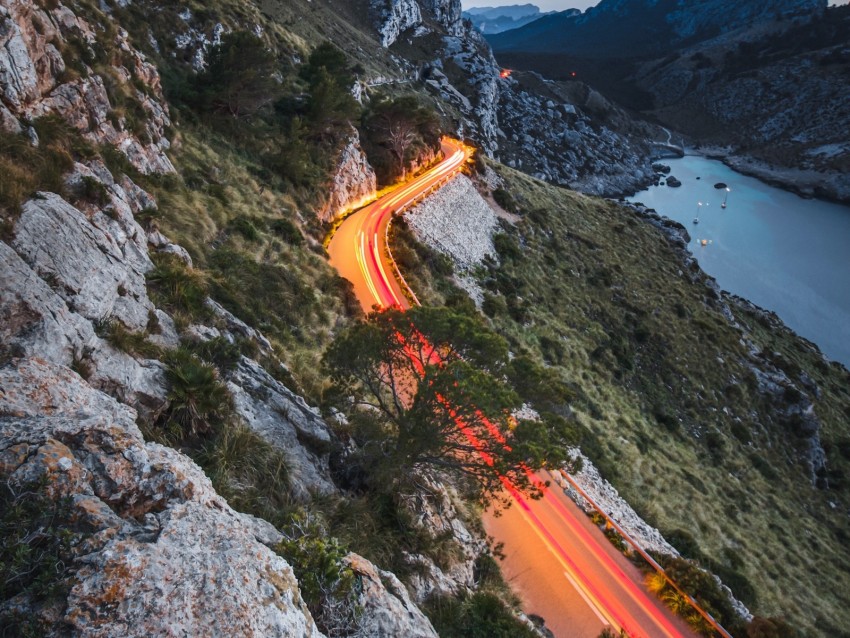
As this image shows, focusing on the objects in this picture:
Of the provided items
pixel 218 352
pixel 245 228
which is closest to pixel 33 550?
pixel 218 352

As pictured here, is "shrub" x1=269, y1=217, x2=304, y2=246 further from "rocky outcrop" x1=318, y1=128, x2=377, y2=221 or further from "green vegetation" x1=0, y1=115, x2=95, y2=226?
"green vegetation" x1=0, y1=115, x2=95, y2=226

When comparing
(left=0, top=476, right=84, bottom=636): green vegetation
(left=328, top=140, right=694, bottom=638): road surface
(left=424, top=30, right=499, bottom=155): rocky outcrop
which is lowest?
(left=328, top=140, right=694, bottom=638): road surface

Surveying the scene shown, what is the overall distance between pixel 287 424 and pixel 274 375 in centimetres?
223

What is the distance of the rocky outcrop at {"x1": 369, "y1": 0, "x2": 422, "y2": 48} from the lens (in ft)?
348

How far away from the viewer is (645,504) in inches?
865

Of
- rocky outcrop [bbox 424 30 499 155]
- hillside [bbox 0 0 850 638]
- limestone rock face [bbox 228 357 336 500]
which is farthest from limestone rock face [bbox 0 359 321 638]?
rocky outcrop [bbox 424 30 499 155]

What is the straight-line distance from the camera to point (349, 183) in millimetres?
36875

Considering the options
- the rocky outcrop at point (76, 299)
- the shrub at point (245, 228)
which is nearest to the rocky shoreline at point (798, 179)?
the shrub at point (245, 228)

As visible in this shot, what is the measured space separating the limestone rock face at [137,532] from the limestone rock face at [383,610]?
1.26m

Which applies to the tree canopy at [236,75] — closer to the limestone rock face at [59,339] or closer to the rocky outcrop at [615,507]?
the limestone rock face at [59,339]

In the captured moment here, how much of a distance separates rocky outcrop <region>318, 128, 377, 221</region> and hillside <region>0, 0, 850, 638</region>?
1.03 feet

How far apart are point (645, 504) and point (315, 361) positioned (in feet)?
56.8

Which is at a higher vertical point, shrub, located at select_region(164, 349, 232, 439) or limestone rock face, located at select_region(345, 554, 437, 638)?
limestone rock face, located at select_region(345, 554, 437, 638)

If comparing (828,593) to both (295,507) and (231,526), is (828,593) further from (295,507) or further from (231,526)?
(231,526)
